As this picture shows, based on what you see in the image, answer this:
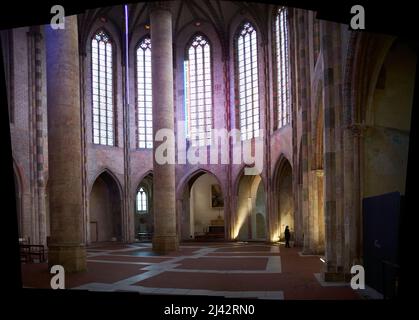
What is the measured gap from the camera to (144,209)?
42.9 m

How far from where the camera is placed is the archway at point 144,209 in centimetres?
4172

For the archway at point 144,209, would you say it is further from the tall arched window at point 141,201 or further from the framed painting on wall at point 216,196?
the framed painting on wall at point 216,196

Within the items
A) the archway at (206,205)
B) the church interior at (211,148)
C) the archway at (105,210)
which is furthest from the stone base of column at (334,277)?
the archway at (206,205)

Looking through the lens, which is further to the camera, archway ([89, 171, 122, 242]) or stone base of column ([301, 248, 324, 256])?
archway ([89, 171, 122, 242])

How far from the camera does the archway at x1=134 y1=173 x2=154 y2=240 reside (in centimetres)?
4172

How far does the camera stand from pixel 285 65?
2912 centimetres

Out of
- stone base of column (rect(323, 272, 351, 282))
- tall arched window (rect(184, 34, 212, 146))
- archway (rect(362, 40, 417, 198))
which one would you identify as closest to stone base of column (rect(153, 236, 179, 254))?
stone base of column (rect(323, 272, 351, 282))

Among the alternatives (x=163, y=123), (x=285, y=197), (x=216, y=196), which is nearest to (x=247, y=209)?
(x=285, y=197)

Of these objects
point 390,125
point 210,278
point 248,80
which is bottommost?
point 210,278

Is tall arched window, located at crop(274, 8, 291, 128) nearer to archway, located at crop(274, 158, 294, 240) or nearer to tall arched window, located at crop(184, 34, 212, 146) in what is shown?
archway, located at crop(274, 158, 294, 240)

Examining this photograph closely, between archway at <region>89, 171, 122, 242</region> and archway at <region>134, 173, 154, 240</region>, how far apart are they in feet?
18.9

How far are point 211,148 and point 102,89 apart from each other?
927 cm

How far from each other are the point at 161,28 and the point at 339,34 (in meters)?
13.5

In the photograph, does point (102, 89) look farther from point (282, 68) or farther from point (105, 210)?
point (282, 68)
